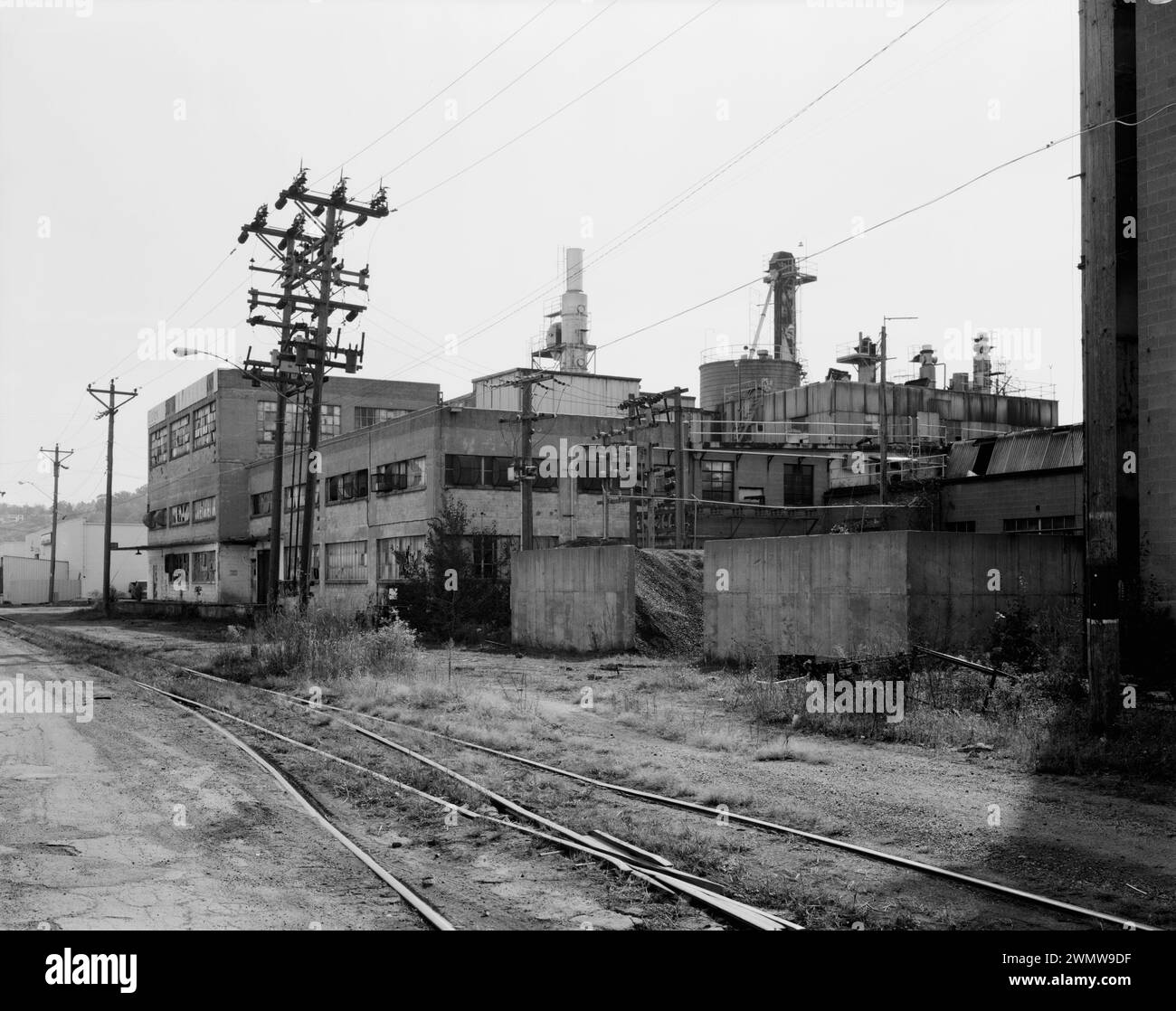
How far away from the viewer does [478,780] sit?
38.8ft

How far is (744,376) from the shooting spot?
67500mm

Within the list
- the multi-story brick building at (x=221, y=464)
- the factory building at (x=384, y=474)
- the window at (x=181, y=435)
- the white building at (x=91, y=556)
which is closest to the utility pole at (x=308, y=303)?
the factory building at (x=384, y=474)

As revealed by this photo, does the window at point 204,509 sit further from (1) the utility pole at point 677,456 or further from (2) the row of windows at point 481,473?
(1) the utility pole at point 677,456

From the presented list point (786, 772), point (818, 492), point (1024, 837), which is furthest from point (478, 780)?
point (818, 492)

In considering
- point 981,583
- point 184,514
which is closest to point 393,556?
point 981,583

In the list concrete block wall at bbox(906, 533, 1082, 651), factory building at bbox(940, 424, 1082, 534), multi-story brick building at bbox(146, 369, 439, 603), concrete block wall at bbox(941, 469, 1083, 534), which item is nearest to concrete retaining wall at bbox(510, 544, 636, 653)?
concrete block wall at bbox(906, 533, 1082, 651)

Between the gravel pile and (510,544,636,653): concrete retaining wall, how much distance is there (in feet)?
1.85

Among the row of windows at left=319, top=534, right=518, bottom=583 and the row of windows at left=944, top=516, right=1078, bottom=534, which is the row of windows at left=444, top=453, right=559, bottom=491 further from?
the row of windows at left=944, top=516, right=1078, bottom=534

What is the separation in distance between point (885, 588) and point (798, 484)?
1153 inches

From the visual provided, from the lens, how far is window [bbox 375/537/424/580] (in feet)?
136

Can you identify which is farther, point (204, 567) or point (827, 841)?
point (204, 567)

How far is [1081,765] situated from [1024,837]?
10.7 feet

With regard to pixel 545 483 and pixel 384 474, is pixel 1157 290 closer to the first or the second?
pixel 545 483

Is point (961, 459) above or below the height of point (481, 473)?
above
